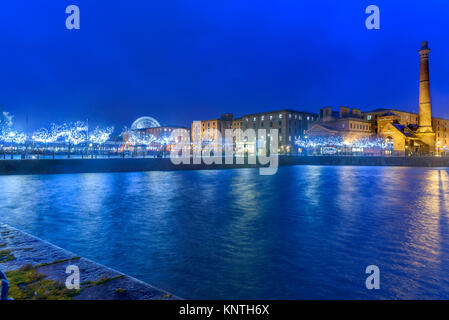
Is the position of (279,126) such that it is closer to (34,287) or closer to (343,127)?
(343,127)

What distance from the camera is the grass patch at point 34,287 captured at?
12.5 ft

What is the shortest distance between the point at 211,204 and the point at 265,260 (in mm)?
8704

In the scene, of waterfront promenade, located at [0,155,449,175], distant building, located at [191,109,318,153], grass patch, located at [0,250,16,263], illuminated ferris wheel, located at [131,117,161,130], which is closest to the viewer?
grass patch, located at [0,250,16,263]

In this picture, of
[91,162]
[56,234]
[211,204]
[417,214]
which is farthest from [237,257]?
[91,162]

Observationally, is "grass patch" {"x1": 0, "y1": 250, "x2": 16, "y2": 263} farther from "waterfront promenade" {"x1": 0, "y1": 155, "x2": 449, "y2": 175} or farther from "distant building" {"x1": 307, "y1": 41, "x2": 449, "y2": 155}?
"distant building" {"x1": 307, "y1": 41, "x2": 449, "y2": 155}

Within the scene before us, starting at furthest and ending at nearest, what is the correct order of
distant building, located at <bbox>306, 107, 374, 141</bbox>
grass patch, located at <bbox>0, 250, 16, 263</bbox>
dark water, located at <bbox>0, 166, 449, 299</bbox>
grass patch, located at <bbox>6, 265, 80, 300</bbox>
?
distant building, located at <bbox>306, 107, 374, 141</bbox>, dark water, located at <bbox>0, 166, 449, 299</bbox>, grass patch, located at <bbox>0, 250, 16, 263</bbox>, grass patch, located at <bbox>6, 265, 80, 300</bbox>

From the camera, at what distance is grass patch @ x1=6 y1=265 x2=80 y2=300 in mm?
3816

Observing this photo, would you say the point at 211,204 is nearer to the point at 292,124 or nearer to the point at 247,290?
the point at 247,290

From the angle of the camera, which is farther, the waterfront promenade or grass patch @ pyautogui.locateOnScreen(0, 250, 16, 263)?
the waterfront promenade

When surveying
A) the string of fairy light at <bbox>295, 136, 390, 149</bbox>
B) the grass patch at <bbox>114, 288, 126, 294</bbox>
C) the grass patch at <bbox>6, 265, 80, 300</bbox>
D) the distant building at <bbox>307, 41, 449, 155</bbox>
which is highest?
the distant building at <bbox>307, 41, 449, 155</bbox>

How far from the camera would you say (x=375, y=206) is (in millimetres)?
15383

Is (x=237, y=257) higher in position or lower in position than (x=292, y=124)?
lower

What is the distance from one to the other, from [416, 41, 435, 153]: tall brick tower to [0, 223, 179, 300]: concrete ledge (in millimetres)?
84692

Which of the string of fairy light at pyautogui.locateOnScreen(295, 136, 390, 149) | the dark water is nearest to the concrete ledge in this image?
the dark water
